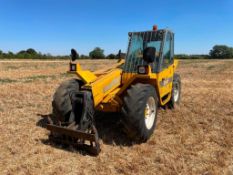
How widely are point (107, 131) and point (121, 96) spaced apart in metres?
0.83

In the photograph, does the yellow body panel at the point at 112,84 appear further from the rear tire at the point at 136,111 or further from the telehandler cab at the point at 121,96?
the rear tire at the point at 136,111

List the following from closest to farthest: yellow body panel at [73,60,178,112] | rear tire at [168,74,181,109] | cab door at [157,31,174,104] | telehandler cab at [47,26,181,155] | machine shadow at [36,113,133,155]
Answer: telehandler cab at [47,26,181,155] → machine shadow at [36,113,133,155] → yellow body panel at [73,60,178,112] → cab door at [157,31,174,104] → rear tire at [168,74,181,109]

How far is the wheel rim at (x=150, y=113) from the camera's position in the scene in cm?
478

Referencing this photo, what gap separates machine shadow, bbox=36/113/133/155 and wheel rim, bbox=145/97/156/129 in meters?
0.52

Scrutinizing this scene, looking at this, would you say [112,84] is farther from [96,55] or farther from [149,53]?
[96,55]

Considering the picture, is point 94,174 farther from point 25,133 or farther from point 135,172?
point 25,133

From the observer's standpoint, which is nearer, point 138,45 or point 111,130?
point 111,130

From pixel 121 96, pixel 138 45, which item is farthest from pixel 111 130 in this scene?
pixel 138 45

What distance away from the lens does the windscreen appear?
5.68m

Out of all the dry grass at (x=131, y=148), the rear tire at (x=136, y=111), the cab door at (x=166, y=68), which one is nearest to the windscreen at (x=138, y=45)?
the cab door at (x=166, y=68)

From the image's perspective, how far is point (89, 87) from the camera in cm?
442

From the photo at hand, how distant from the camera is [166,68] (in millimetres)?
5922

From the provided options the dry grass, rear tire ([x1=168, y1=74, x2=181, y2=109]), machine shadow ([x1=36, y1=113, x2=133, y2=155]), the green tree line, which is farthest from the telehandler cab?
the green tree line

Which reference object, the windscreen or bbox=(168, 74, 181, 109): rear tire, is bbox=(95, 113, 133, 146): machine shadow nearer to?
the windscreen
